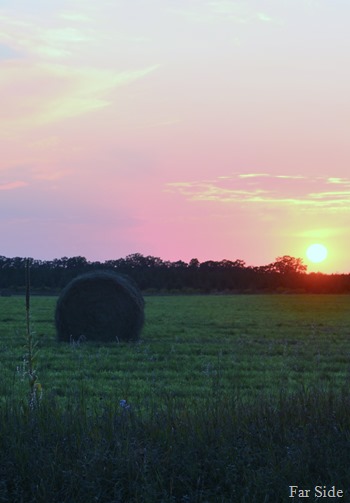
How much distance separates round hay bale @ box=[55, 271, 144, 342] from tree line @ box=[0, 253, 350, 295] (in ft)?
124

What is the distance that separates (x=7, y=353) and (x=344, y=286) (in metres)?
50.9

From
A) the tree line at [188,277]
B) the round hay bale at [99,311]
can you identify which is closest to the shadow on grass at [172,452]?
the round hay bale at [99,311]

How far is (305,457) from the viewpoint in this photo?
5066mm

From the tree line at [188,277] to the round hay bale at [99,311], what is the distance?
37834 mm

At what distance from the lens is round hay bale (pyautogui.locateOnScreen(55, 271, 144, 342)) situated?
18.8 m

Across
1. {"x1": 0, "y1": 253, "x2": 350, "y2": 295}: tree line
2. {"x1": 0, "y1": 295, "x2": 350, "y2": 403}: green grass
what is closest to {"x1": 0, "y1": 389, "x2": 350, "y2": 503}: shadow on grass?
{"x1": 0, "y1": 295, "x2": 350, "y2": 403}: green grass

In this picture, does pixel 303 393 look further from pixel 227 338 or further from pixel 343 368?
pixel 227 338

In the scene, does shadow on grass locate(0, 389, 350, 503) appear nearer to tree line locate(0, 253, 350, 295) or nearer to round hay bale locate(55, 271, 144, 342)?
round hay bale locate(55, 271, 144, 342)

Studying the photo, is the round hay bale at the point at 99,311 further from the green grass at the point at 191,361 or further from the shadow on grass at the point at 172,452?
the shadow on grass at the point at 172,452

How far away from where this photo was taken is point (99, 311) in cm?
1925

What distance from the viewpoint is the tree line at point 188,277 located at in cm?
5962

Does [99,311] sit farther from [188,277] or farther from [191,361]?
[188,277]

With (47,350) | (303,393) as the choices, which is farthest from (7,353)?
(303,393)

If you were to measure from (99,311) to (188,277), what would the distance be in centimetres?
4600
